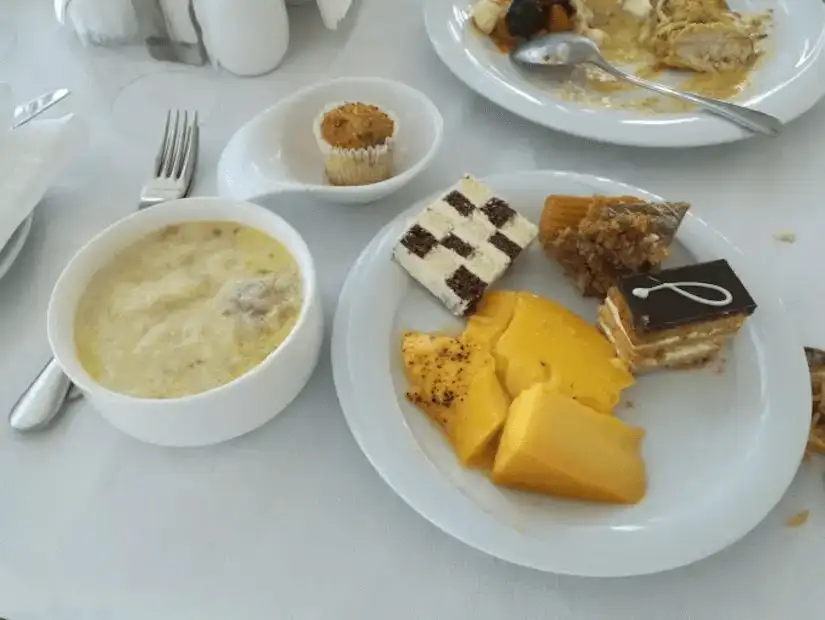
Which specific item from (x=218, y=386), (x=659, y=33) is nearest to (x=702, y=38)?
(x=659, y=33)

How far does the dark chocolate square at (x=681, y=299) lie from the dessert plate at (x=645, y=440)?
0.06 meters

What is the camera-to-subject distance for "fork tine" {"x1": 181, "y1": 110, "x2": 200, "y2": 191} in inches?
40.9

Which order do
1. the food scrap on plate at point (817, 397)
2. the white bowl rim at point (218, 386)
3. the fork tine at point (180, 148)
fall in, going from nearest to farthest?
the white bowl rim at point (218, 386) → the food scrap on plate at point (817, 397) → the fork tine at point (180, 148)

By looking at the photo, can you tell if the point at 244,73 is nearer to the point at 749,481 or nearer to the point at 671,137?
the point at 671,137

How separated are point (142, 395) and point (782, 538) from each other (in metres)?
0.65

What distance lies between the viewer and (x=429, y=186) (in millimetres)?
1088

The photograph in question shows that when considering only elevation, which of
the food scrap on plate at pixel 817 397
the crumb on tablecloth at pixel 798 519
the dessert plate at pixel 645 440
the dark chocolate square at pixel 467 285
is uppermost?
the dark chocolate square at pixel 467 285

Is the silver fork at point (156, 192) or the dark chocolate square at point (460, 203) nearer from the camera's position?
the silver fork at point (156, 192)

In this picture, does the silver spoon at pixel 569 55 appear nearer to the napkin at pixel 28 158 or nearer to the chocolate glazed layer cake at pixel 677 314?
the chocolate glazed layer cake at pixel 677 314

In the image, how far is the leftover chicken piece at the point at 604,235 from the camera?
916mm

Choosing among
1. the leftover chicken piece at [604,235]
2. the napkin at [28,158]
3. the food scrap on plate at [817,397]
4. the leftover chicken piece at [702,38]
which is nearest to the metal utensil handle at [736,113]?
the leftover chicken piece at [702,38]

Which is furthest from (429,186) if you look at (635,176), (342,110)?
(635,176)

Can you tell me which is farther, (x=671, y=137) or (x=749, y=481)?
(x=671, y=137)

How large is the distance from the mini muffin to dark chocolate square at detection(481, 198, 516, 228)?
17 centimetres
